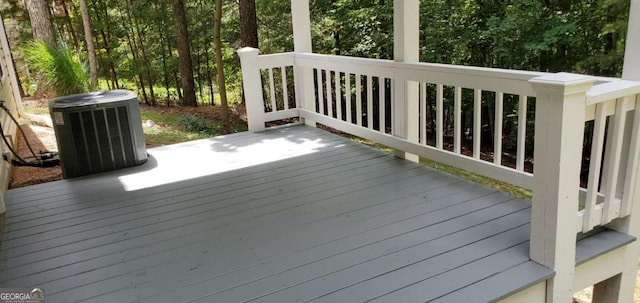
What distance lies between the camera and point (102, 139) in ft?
12.7

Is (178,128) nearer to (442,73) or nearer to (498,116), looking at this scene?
(442,73)

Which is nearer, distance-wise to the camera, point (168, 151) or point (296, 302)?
point (296, 302)

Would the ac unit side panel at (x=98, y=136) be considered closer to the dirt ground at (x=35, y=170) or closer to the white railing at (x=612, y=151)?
the dirt ground at (x=35, y=170)

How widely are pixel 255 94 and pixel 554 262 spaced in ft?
A: 12.0

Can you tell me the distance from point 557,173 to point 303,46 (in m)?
3.58

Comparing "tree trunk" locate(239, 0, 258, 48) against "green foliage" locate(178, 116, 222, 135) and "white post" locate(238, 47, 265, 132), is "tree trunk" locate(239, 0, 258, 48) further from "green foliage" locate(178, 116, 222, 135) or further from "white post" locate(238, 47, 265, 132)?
"white post" locate(238, 47, 265, 132)

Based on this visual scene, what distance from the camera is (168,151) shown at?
456 cm

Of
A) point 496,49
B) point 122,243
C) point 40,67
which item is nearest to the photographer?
point 122,243

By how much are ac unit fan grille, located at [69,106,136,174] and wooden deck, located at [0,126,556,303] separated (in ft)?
0.50

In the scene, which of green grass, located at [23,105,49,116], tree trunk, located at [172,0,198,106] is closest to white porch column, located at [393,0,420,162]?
green grass, located at [23,105,49,116]

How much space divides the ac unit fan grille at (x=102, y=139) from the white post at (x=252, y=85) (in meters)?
1.45

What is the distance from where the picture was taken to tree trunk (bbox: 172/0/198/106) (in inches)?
405

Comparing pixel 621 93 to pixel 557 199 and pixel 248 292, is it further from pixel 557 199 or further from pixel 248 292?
pixel 248 292

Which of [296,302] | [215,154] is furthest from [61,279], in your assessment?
[215,154]
